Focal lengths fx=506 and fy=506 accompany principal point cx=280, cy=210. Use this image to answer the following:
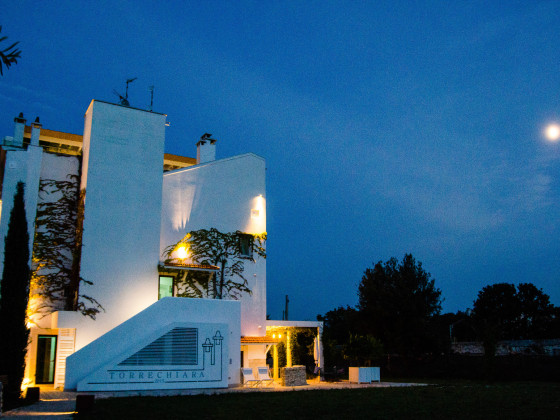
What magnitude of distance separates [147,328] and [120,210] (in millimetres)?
5318

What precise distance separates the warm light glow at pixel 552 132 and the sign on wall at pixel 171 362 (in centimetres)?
1136

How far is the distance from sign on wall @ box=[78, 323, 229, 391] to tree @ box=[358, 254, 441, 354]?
17.6 metres

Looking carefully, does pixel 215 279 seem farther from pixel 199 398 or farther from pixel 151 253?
pixel 199 398

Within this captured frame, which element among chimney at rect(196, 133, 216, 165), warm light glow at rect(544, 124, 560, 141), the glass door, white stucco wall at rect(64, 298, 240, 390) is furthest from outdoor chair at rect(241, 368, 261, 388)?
warm light glow at rect(544, 124, 560, 141)

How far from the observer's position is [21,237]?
1360cm

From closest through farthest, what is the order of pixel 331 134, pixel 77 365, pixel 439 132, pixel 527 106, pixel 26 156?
pixel 77 365
pixel 26 156
pixel 527 106
pixel 439 132
pixel 331 134

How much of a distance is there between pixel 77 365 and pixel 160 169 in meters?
Result: 8.40

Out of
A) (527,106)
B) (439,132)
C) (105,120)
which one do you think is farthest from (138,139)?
(439,132)

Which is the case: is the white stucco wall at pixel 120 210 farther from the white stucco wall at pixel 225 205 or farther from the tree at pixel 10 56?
the tree at pixel 10 56

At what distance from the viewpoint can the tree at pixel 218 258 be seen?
2067 cm

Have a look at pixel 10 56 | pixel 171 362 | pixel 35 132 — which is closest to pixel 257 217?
pixel 171 362

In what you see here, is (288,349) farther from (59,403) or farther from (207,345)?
(59,403)

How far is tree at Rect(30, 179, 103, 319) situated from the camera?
60.0ft

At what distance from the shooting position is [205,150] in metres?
24.3
